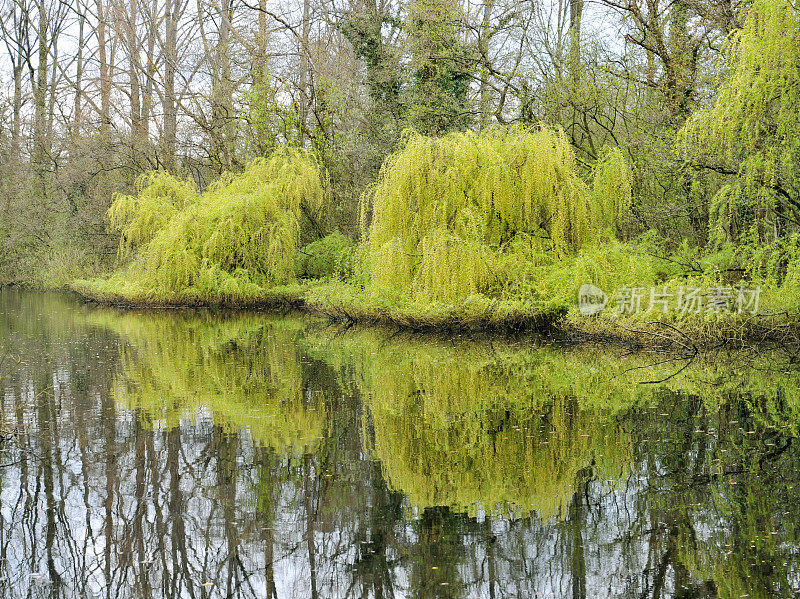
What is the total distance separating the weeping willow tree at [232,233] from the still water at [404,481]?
10.1 meters

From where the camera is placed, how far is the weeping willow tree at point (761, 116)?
400 inches

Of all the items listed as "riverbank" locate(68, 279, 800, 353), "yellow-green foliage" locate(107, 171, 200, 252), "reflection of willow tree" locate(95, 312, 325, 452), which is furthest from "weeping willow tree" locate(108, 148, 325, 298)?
"reflection of willow tree" locate(95, 312, 325, 452)

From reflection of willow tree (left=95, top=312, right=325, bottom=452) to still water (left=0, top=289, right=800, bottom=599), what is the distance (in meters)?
0.05

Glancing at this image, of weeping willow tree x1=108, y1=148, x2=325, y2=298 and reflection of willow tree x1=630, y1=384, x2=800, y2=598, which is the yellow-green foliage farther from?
reflection of willow tree x1=630, y1=384, x2=800, y2=598

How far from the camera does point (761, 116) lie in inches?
415

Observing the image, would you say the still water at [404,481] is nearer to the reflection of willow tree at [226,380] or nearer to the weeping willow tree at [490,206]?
the reflection of willow tree at [226,380]

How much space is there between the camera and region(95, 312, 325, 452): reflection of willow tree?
6.97 meters

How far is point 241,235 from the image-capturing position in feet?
66.9

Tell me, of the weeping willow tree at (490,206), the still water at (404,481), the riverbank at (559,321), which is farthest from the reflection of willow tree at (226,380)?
the weeping willow tree at (490,206)

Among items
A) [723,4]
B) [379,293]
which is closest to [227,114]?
[379,293]

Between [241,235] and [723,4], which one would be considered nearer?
[723,4]

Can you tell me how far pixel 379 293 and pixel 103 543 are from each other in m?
10.5

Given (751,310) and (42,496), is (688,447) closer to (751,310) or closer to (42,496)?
(42,496)

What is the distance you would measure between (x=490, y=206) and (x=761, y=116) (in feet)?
15.3
